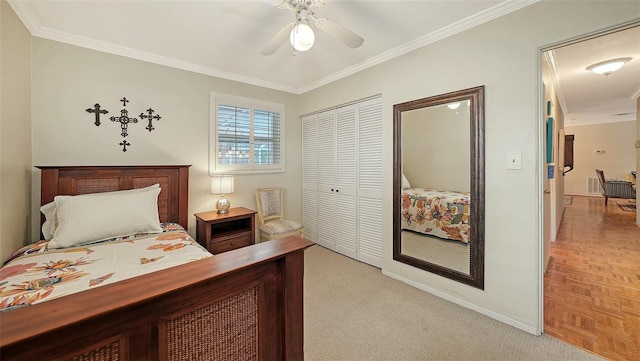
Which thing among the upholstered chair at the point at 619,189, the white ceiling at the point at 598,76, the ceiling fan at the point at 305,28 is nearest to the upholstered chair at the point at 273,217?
the ceiling fan at the point at 305,28

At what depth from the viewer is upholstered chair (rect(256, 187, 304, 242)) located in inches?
134

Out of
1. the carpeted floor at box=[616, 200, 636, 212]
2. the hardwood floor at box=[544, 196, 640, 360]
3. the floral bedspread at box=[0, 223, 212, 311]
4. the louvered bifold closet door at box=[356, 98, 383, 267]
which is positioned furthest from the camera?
the carpeted floor at box=[616, 200, 636, 212]

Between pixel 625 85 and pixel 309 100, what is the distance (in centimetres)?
527

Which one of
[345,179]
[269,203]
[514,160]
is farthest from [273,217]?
[514,160]

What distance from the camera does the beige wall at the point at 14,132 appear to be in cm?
178

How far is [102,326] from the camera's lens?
81cm

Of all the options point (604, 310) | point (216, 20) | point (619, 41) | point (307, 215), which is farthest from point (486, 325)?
point (216, 20)

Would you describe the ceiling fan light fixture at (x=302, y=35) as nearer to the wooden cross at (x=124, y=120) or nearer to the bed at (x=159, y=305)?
the bed at (x=159, y=305)

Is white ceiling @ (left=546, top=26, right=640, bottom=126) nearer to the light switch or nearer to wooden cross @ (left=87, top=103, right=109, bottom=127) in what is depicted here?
the light switch

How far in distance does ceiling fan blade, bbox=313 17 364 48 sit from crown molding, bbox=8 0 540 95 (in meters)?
1.04

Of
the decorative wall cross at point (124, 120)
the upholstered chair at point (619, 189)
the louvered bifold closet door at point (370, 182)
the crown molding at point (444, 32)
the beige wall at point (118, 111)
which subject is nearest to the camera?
the crown molding at point (444, 32)

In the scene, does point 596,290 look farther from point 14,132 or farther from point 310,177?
point 14,132

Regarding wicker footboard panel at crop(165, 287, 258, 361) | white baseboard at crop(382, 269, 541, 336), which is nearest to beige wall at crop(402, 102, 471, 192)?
white baseboard at crop(382, 269, 541, 336)

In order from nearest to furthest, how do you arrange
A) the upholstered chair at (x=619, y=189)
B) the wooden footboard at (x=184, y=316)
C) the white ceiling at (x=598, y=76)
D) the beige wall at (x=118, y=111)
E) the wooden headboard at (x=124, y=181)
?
the wooden footboard at (x=184, y=316) < the wooden headboard at (x=124, y=181) < the beige wall at (x=118, y=111) < the white ceiling at (x=598, y=76) < the upholstered chair at (x=619, y=189)
